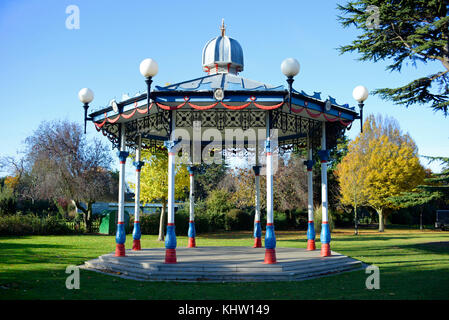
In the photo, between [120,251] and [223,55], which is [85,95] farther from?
[120,251]

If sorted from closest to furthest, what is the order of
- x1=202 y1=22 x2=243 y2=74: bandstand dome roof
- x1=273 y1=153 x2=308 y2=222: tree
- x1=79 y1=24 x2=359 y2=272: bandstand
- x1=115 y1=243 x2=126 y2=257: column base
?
x1=79 y1=24 x2=359 y2=272: bandstand → x1=115 y1=243 x2=126 y2=257: column base → x1=202 y1=22 x2=243 y2=74: bandstand dome roof → x1=273 y1=153 x2=308 y2=222: tree

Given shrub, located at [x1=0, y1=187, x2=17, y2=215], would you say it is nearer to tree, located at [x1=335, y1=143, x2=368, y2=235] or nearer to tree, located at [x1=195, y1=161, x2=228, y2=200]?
tree, located at [x1=195, y1=161, x2=228, y2=200]

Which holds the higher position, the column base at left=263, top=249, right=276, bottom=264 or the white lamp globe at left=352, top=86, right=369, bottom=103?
the white lamp globe at left=352, top=86, right=369, bottom=103

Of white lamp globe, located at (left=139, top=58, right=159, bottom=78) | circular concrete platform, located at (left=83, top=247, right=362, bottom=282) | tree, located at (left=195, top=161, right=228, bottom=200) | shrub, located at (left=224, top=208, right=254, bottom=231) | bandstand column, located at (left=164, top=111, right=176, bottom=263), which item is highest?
white lamp globe, located at (left=139, top=58, right=159, bottom=78)

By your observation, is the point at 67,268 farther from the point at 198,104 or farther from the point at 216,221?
the point at 216,221

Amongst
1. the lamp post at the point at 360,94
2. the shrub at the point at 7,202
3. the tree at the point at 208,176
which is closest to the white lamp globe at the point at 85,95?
the lamp post at the point at 360,94

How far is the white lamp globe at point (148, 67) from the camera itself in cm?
1058

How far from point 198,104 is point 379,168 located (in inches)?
1253

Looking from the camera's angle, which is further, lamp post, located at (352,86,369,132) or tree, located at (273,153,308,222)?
A: tree, located at (273,153,308,222)

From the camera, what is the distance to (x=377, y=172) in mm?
37969

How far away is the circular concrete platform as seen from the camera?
10.1 meters

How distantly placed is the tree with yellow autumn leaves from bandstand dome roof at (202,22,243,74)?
88.7ft

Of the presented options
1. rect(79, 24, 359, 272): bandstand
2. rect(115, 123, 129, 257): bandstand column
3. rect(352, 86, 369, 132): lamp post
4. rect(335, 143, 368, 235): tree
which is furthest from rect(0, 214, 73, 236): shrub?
rect(335, 143, 368, 235): tree

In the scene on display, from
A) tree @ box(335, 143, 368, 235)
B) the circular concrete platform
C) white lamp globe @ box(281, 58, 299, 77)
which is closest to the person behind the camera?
the circular concrete platform
